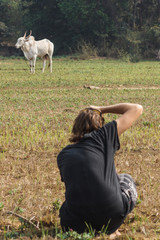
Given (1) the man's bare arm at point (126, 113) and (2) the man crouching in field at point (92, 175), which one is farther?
(1) the man's bare arm at point (126, 113)

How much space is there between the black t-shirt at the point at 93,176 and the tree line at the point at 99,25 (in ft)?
90.4

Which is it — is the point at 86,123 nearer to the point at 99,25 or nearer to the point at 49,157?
the point at 49,157

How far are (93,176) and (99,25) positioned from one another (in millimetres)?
33020

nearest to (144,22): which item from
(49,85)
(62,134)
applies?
(49,85)

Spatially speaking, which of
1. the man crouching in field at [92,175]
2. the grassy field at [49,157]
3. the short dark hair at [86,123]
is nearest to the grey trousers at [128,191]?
the man crouching in field at [92,175]

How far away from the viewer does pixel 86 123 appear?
3086 millimetres

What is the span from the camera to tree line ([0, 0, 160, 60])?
31625 mm

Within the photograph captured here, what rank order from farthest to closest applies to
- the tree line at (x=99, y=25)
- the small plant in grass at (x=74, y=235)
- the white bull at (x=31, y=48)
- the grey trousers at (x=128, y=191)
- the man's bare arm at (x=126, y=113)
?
the tree line at (x=99, y=25) → the white bull at (x=31, y=48) → the grey trousers at (x=128, y=191) → the man's bare arm at (x=126, y=113) → the small plant in grass at (x=74, y=235)

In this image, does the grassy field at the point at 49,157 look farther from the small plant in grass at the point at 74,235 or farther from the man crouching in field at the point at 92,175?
the man crouching in field at the point at 92,175

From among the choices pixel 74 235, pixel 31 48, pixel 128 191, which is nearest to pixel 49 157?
pixel 128 191

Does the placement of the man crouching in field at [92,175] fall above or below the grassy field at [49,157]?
above

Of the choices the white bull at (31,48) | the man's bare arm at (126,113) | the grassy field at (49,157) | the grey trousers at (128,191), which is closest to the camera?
the man's bare arm at (126,113)

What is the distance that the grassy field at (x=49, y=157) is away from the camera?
368cm

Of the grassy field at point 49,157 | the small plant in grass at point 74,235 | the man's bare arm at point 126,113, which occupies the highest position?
the man's bare arm at point 126,113
